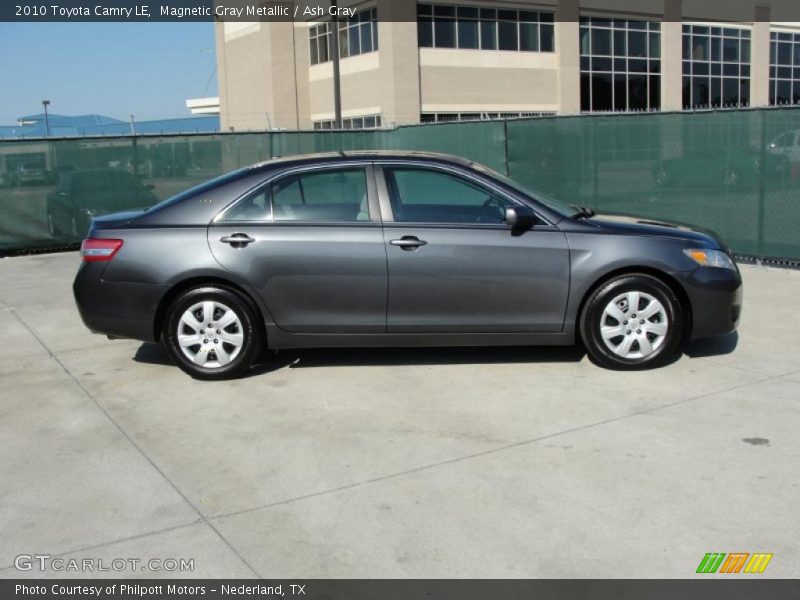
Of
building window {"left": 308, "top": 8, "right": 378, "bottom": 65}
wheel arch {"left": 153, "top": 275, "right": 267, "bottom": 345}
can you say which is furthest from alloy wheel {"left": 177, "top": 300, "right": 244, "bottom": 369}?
building window {"left": 308, "top": 8, "right": 378, "bottom": 65}

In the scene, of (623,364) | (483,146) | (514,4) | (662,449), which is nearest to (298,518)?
(662,449)

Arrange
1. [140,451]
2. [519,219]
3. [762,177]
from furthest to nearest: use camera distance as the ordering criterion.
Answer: [762,177], [519,219], [140,451]

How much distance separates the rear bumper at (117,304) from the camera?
6.46 m

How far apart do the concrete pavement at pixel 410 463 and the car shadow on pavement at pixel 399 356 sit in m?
0.03

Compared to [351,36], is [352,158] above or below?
below

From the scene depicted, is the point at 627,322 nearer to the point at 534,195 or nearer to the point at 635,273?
the point at 635,273

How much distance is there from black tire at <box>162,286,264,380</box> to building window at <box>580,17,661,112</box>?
3459cm

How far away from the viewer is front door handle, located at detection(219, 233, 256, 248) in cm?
643

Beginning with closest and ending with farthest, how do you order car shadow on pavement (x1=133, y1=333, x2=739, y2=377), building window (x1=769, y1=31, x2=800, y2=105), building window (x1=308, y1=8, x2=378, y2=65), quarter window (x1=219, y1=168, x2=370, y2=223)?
quarter window (x1=219, y1=168, x2=370, y2=223), car shadow on pavement (x1=133, y1=333, x2=739, y2=377), building window (x1=308, y1=8, x2=378, y2=65), building window (x1=769, y1=31, x2=800, y2=105)

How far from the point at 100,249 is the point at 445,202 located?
261 centimetres

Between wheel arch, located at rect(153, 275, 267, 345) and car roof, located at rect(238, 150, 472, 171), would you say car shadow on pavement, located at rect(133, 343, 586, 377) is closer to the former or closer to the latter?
wheel arch, located at rect(153, 275, 267, 345)

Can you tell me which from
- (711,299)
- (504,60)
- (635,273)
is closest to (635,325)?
(635,273)

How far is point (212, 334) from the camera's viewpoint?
21.1 ft

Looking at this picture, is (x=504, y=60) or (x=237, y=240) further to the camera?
(x=504, y=60)
